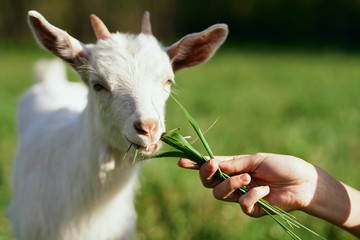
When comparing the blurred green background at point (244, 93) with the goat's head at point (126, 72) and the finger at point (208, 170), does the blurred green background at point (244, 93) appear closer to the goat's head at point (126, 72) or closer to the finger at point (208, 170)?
the finger at point (208, 170)

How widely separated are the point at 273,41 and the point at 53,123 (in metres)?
18.7

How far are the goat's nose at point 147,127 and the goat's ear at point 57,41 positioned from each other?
28.8 inches

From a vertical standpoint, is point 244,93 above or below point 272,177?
below

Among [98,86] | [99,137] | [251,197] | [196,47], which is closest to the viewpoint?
[251,197]

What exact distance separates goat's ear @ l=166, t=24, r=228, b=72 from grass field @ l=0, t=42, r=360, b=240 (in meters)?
0.28

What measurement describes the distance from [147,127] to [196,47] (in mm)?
847

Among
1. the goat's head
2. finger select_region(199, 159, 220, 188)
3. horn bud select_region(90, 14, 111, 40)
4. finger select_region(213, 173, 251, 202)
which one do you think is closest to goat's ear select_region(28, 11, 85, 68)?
the goat's head

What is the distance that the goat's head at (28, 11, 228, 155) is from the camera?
88.3 inches

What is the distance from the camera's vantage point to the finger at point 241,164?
2.25 metres

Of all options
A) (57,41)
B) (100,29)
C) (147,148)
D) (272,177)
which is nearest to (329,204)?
(272,177)

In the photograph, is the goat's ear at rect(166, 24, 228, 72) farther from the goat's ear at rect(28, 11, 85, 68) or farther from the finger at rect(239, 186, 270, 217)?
the finger at rect(239, 186, 270, 217)

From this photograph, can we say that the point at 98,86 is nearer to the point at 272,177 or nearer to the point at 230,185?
the point at 230,185

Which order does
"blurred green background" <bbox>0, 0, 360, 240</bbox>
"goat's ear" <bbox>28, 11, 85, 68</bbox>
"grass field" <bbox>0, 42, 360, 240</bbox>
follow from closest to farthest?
"goat's ear" <bbox>28, 11, 85, 68</bbox>, "grass field" <bbox>0, 42, 360, 240</bbox>, "blurred green background" <bbox>0, 0, 360, 240</bbox>

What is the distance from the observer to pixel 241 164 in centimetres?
226
